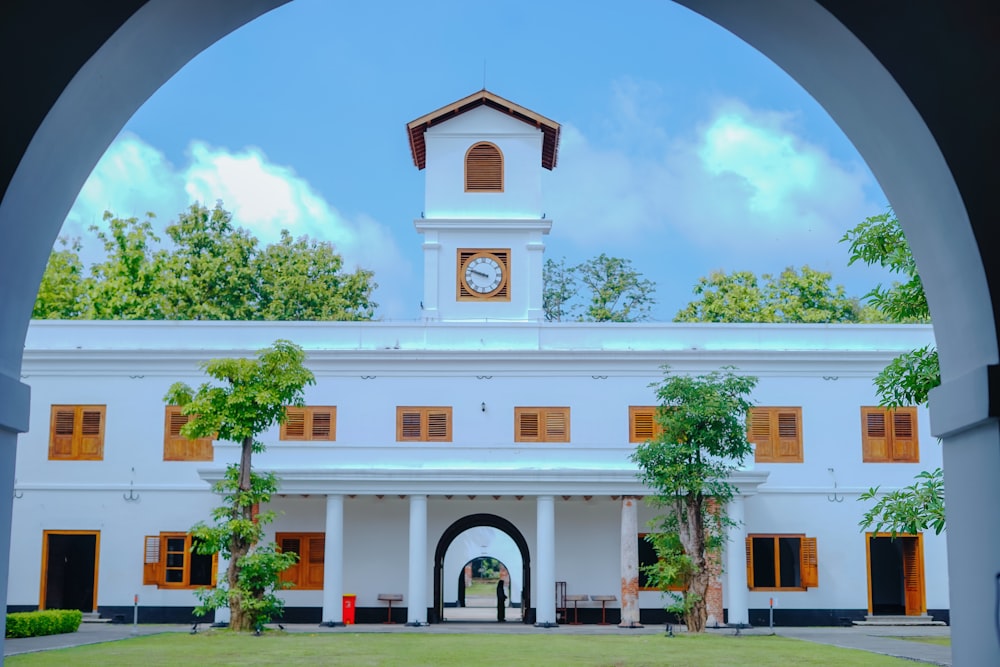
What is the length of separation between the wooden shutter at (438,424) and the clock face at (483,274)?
3.51 meters

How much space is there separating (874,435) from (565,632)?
8.53m

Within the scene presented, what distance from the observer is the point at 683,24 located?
228ft

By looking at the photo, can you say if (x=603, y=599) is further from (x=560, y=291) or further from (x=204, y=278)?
(x=560, y=291)

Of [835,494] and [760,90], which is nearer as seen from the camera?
[835,494]

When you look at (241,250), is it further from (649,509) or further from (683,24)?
(683,24)

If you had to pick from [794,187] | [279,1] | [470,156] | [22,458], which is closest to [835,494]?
[470,156]

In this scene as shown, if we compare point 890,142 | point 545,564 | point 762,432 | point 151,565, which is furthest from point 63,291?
point 890,142

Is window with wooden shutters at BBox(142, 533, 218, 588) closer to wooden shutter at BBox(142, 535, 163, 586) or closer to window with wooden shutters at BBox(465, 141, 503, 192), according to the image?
wooden shutter at BBox(142, 535, 163, 586)

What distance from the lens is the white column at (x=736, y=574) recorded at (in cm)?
2498

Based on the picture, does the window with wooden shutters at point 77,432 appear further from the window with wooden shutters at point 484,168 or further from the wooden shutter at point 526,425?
the window with wooden shutters at point 484,168

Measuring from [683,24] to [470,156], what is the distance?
140 feet

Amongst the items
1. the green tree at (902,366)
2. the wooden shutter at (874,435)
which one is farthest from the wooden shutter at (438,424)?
the green tree at (902,366)

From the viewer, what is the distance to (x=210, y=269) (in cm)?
4038

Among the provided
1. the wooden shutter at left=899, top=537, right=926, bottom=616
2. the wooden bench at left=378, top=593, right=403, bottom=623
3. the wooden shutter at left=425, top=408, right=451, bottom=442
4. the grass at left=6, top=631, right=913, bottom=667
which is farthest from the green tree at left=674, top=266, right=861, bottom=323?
the grass at left=6, top=631, right=913, bottom=667
